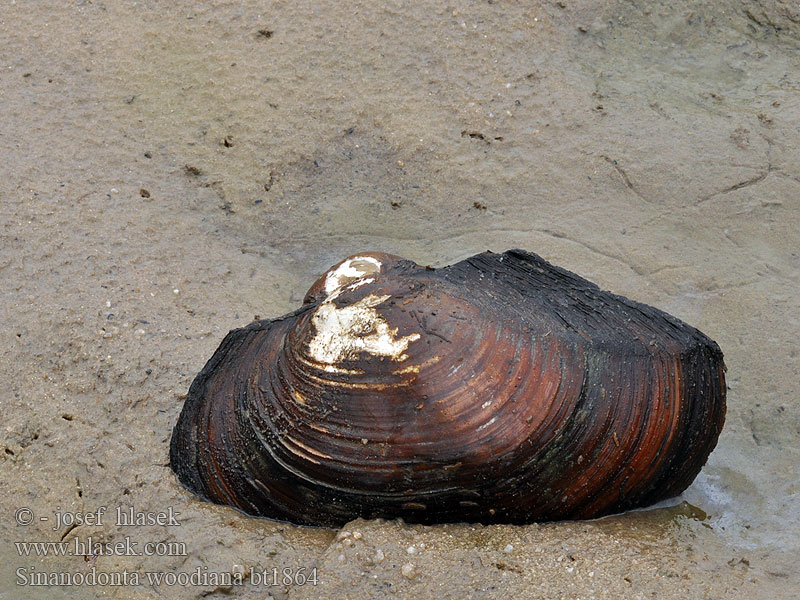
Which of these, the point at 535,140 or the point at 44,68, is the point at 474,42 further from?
the point at 44,68

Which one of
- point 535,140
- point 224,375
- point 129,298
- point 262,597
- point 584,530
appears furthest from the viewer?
point 535,140

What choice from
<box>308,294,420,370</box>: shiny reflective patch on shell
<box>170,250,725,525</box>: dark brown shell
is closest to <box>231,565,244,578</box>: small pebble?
<box>170,250,725,525</box>: dark brown shell

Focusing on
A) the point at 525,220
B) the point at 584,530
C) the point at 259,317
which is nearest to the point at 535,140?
the point at 525,220

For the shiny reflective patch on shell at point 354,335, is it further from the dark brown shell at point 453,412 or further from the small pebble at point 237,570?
the small pebble at point 237,570

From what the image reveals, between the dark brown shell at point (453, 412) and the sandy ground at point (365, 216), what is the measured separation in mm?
107

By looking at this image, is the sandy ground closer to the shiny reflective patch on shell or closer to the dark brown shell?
the dark brown shell

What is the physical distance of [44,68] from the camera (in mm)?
4598

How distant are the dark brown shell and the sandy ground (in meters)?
0.11

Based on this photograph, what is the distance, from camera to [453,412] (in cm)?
254

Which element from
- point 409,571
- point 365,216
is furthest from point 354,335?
point 365,216

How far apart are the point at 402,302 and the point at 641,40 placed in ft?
10.8

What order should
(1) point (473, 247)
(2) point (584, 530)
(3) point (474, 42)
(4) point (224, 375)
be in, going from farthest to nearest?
(3) point (474, 42), (1) point (473, 247), (4) point (224, 375), (2) point (584, 530)

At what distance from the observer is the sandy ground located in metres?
2.56

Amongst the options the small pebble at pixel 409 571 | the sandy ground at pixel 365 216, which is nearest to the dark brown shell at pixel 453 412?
the sandy ground at pixel 365 216
